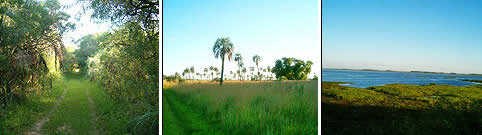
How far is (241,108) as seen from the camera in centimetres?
238

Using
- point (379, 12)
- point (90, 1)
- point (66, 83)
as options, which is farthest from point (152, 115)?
point (379, 12)

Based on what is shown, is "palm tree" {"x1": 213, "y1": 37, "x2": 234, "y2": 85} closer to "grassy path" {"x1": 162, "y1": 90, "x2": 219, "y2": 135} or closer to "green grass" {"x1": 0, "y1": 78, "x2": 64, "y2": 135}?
"grassy path" {"x1": 162, "y1": 90, "x2": 219, "y2": 135}

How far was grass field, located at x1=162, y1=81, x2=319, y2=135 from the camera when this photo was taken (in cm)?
223

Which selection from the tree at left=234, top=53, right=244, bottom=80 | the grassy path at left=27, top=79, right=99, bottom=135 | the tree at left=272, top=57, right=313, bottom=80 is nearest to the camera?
the grassy path at left=27, top=79, right=99, bottom=135

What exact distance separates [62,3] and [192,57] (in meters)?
1.31

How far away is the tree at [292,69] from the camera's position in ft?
7.23

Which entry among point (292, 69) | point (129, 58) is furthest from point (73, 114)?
point (292, 69)

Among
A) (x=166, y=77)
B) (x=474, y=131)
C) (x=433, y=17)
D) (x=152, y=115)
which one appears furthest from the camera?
(x=166, y=77)

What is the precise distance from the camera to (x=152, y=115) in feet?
7.52

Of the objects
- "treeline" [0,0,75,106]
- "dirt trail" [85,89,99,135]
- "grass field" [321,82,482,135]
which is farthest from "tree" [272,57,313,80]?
"treeline" [0,0,75,106]

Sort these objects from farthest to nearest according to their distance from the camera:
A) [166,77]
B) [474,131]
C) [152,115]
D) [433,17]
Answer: [166,77], [152,115], [433,17], [474,131]

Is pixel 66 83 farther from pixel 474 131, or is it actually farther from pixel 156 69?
pixel 474 131

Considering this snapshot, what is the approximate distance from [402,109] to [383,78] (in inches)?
13.1

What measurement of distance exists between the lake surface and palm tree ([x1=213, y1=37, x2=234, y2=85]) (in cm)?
91
